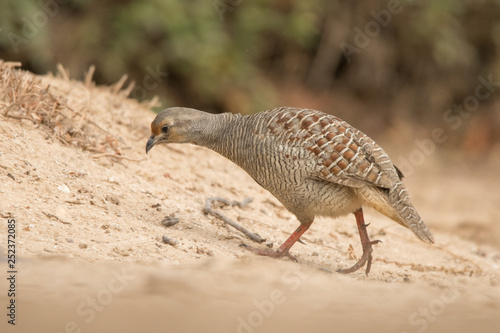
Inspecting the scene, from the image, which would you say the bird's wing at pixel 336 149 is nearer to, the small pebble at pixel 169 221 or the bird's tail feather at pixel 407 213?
the bird's tail feather at pixel 407 213

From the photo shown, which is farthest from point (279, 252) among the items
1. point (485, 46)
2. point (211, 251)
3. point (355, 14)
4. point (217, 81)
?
point (485, 46)

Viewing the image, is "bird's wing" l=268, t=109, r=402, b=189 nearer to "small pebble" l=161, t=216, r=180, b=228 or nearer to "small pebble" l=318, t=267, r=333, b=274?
"small pebble" l=318, t=267, r=333, b=274

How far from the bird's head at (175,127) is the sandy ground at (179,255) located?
0.51 meters

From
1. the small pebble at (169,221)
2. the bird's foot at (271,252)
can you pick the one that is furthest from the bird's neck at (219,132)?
the bird's foot at (271,252)

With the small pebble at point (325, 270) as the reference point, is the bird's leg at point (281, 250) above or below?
below

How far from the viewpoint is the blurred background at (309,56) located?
10828mm

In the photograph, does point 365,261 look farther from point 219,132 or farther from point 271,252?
point 219,132

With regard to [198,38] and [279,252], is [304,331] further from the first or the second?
[198,38]

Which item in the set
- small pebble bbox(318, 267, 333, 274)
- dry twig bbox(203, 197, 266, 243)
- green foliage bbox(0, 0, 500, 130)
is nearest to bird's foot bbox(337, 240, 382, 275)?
small pebble bbox(318, 267, 333, 274)

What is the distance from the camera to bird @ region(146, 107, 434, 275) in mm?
5395

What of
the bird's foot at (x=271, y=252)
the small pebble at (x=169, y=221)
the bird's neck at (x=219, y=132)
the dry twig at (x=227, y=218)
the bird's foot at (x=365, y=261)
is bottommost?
the small pebble at (x=169, y=221)

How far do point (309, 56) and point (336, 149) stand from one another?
26.5 ft

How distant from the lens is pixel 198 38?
11039 mm

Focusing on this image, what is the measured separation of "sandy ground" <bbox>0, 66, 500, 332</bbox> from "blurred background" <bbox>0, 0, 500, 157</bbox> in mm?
3110
